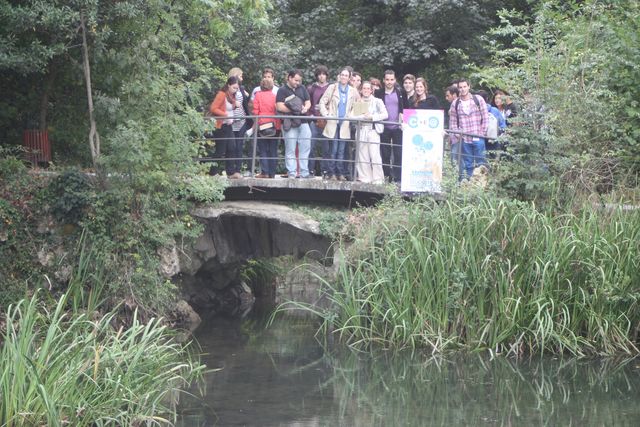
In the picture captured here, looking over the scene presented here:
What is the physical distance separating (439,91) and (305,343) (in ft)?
33.4

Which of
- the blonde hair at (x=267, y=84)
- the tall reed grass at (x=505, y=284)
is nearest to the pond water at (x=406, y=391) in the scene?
the tall reed grass at (x=505, y=284)

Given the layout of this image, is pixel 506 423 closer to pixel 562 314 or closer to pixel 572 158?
pixel 562 314

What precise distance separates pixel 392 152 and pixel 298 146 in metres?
1.45

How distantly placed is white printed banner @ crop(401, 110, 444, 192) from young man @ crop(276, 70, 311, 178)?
1615 mm

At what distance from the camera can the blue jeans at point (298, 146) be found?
16.3m

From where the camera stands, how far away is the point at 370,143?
53.3 ft

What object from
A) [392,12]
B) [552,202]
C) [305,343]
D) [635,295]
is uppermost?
[392,12]

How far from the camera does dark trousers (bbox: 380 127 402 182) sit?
1645 centimetres

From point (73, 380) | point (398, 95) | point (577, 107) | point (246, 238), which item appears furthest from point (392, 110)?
point (73, 380)

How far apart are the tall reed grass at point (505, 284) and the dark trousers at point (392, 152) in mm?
2306

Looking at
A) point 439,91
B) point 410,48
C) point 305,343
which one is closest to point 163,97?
point 305,343

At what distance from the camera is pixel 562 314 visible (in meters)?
13.5

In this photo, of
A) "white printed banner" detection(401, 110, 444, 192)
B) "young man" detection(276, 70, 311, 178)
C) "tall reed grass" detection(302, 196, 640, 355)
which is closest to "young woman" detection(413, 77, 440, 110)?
"white printed banner" detection(401, 110, 444, 192)

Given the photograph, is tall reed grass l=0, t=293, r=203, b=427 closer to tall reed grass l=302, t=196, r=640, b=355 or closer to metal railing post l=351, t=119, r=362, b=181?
tall reed grass l=302, t=196, r=640, b=355
